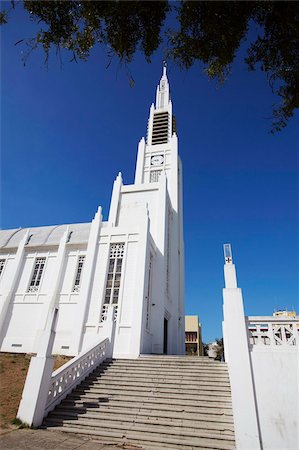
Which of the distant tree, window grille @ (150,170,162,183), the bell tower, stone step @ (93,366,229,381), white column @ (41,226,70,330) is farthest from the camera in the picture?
window grille @ (150,170,162,183)

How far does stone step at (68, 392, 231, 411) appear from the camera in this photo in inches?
268

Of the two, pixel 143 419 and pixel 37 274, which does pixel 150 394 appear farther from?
pixel 37 274

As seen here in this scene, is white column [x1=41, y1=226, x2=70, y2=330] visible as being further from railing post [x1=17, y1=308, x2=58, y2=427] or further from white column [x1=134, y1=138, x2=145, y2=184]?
white column [x1=134, y1=138, x2=145, y2=184]

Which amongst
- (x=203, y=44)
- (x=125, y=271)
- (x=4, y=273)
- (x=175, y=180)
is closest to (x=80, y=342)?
(x=125, y=271)

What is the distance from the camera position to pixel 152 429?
599 cm

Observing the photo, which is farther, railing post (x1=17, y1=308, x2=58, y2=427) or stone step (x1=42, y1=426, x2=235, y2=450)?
railing post (x1=17, y1=308, x2=58, y2=427)

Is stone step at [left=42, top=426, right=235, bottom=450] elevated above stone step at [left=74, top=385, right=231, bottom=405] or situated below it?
below

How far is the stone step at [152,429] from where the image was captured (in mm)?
5688

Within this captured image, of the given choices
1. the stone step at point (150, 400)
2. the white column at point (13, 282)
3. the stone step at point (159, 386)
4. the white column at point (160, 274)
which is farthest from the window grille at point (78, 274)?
the stone step at point (150, 400)

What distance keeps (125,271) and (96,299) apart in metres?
2.20

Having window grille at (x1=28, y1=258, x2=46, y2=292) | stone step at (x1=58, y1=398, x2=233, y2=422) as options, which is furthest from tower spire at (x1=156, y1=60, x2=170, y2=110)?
stone step at (x1=58, y1=398, x2=233, y2=422)

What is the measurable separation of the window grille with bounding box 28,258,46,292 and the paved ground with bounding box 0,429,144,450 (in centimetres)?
1251

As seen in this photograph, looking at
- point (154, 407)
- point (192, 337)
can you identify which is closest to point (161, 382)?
point (154, 407)

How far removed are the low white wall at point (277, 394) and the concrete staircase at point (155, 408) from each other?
0.85m
